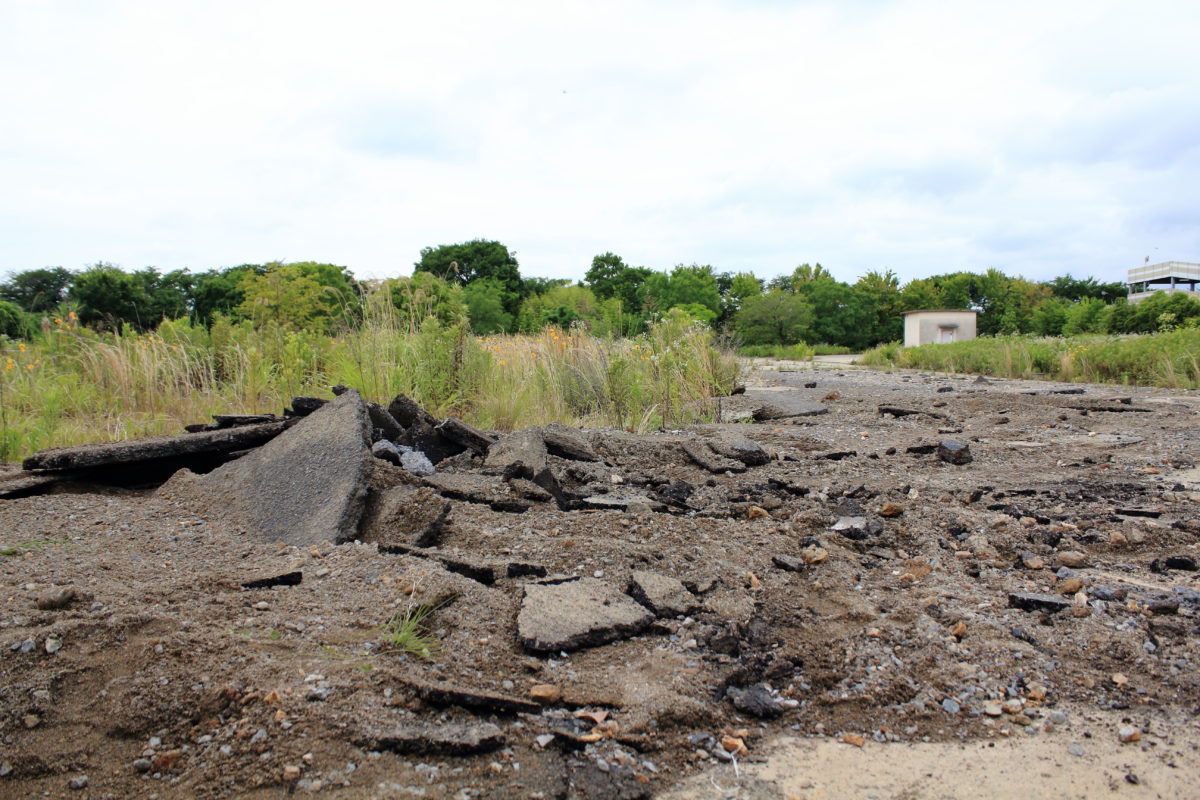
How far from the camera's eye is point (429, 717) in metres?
1.67

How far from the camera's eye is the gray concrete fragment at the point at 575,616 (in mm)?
2094

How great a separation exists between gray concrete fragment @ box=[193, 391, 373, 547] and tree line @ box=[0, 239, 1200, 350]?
28.4 ft

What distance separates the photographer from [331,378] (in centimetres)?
643

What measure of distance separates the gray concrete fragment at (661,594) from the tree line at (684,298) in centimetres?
965

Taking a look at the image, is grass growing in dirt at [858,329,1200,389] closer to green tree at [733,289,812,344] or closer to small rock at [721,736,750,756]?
small rock at [721,736,750,756]

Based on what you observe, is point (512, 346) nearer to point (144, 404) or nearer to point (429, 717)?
point (144, 404)

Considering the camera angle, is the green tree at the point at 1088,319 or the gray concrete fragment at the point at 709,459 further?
the green tree at the point at 1088,319

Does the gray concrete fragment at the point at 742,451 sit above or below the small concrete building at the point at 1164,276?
below

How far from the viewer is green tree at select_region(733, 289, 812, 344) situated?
3547cm

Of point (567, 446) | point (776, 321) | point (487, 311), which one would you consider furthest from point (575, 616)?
point (776, 321)

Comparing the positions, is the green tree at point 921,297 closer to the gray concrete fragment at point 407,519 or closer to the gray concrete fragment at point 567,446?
the gray concrete fragment at point 567,446

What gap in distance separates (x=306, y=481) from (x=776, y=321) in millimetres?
34511

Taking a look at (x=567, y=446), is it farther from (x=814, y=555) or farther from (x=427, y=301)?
(x=427, y=301)

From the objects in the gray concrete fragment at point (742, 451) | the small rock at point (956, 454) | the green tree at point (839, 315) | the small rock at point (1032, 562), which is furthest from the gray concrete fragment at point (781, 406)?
the green tree at point (839, 315)
